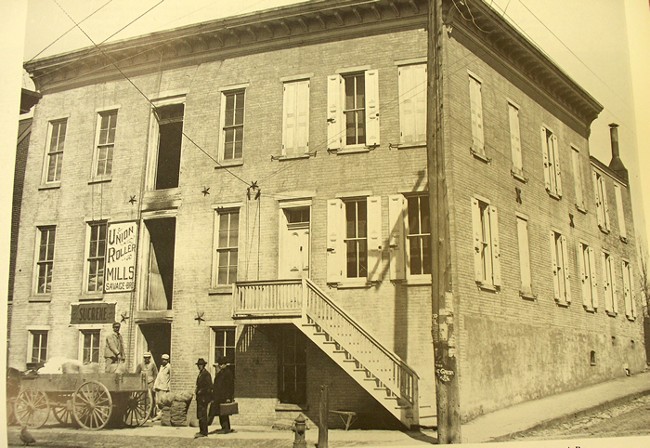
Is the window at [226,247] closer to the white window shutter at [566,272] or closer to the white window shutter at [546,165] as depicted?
the white window shutter at [546,165]

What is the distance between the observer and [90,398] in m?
8.45

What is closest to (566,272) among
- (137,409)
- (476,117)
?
(476,117)

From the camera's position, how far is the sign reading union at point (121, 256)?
8.95 metres

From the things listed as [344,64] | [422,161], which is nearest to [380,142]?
[422,161]

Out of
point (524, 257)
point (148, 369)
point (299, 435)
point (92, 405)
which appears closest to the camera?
point (299, 435)

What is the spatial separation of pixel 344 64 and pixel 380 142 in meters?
1.35

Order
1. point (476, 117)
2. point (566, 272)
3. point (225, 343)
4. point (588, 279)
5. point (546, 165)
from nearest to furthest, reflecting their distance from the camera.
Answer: point (225, 343), point (476, 117), point (588, 279), point (566, 272), point (546, 165)

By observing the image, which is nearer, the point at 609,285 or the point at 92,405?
the point at 92,405

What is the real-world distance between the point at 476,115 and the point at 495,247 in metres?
2.06

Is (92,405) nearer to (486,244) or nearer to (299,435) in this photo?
(299,435)

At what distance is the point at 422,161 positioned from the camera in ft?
30.6

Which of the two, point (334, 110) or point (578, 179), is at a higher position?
point (334, 110)

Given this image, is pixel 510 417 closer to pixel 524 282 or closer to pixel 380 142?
pixel 524 282

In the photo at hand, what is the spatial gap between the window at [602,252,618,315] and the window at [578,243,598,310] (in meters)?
0.21
